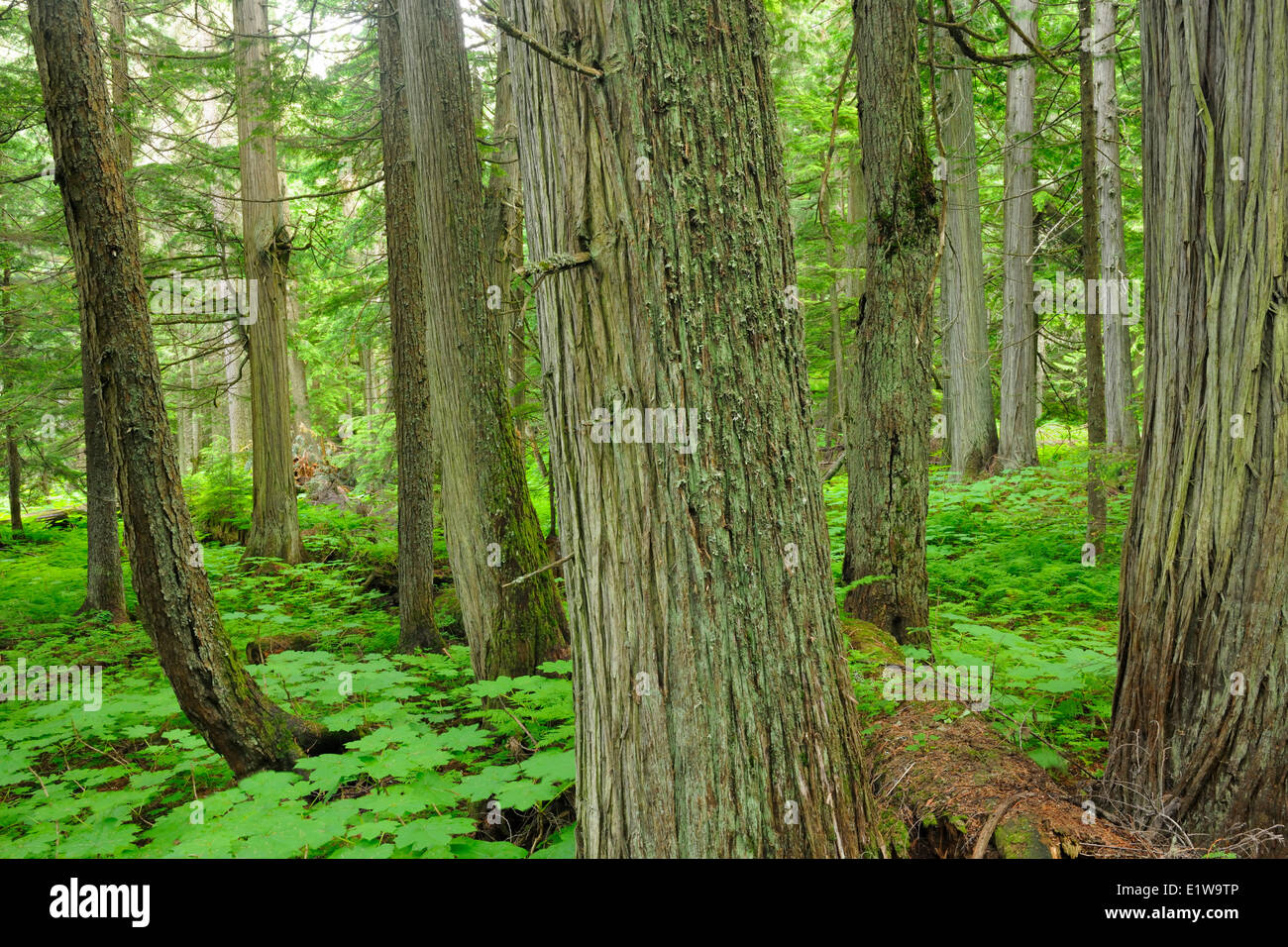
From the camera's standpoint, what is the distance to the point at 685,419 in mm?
2021

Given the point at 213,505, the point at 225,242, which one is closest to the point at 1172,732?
the point at 225,242

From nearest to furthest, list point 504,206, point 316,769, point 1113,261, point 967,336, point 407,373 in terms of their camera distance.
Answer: point 316,769
point 407,373
point 504,206
point 1113,261
point 967,336

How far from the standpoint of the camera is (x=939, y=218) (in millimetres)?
4688

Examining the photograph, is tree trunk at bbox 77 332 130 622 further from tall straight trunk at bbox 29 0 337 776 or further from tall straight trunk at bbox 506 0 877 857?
tall straight trunk at bbox 506 0 877 857

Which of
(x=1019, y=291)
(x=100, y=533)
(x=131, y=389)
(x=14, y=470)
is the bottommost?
(x=100, y=533)

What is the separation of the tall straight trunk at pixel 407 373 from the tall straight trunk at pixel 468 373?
52.9 inches

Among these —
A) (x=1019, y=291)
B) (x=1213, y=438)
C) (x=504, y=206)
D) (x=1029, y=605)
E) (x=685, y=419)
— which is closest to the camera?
(x=685, y=419)

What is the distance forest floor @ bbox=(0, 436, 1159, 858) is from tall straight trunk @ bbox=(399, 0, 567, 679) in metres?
0.48

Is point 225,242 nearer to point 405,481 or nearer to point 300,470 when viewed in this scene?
point 405,481

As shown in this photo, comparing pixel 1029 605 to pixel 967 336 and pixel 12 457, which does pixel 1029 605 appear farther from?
pixel 12 457

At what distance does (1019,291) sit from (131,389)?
13.3 metres

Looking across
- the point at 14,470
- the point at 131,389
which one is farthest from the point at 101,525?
the point at 14,470

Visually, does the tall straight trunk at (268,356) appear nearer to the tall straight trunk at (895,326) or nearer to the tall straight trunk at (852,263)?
the tall straight trunk at (852,263)

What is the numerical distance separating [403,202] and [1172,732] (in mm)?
6909
